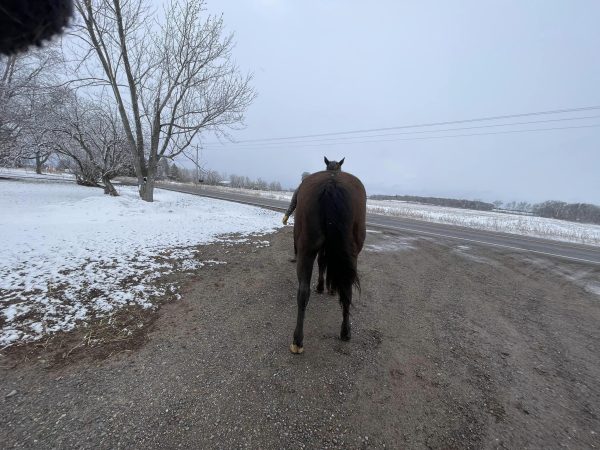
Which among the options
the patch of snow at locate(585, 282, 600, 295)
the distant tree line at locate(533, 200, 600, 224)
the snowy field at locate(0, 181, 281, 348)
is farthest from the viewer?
the distant tree line at locate(533, 200, 600, 224)

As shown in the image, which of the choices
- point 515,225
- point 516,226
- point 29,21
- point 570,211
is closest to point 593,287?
point 29,21

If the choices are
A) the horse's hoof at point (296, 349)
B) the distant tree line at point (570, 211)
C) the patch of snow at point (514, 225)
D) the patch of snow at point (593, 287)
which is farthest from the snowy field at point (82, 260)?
the distant tree line at point (570, 211)

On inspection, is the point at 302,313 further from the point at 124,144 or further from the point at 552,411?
the point at 124,144

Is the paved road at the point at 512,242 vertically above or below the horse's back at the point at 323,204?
below

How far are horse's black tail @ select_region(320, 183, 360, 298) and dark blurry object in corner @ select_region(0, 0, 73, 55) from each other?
2.31 meters

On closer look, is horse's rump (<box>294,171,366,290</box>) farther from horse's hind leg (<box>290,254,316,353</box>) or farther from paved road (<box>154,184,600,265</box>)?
paved road (<box>154,184,600,265</box>)

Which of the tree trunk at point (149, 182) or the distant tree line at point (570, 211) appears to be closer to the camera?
the tree trunk at point (149, 182)

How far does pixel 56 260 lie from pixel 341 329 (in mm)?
5114

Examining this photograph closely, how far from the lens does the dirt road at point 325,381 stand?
2047 millimetres

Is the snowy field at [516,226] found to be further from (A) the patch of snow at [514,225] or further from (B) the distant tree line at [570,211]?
(B) the distant tree line at [570,211]

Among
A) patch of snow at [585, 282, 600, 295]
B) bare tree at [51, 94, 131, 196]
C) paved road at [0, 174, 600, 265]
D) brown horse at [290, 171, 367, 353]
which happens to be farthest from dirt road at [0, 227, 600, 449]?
bare tree at [51, 94, 131, 196]

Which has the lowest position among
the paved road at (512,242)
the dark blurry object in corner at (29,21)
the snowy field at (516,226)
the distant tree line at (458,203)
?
the paved road at (512,242)

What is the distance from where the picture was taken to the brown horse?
289cm

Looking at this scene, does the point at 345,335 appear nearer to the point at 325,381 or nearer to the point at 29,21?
the point at 325,381
